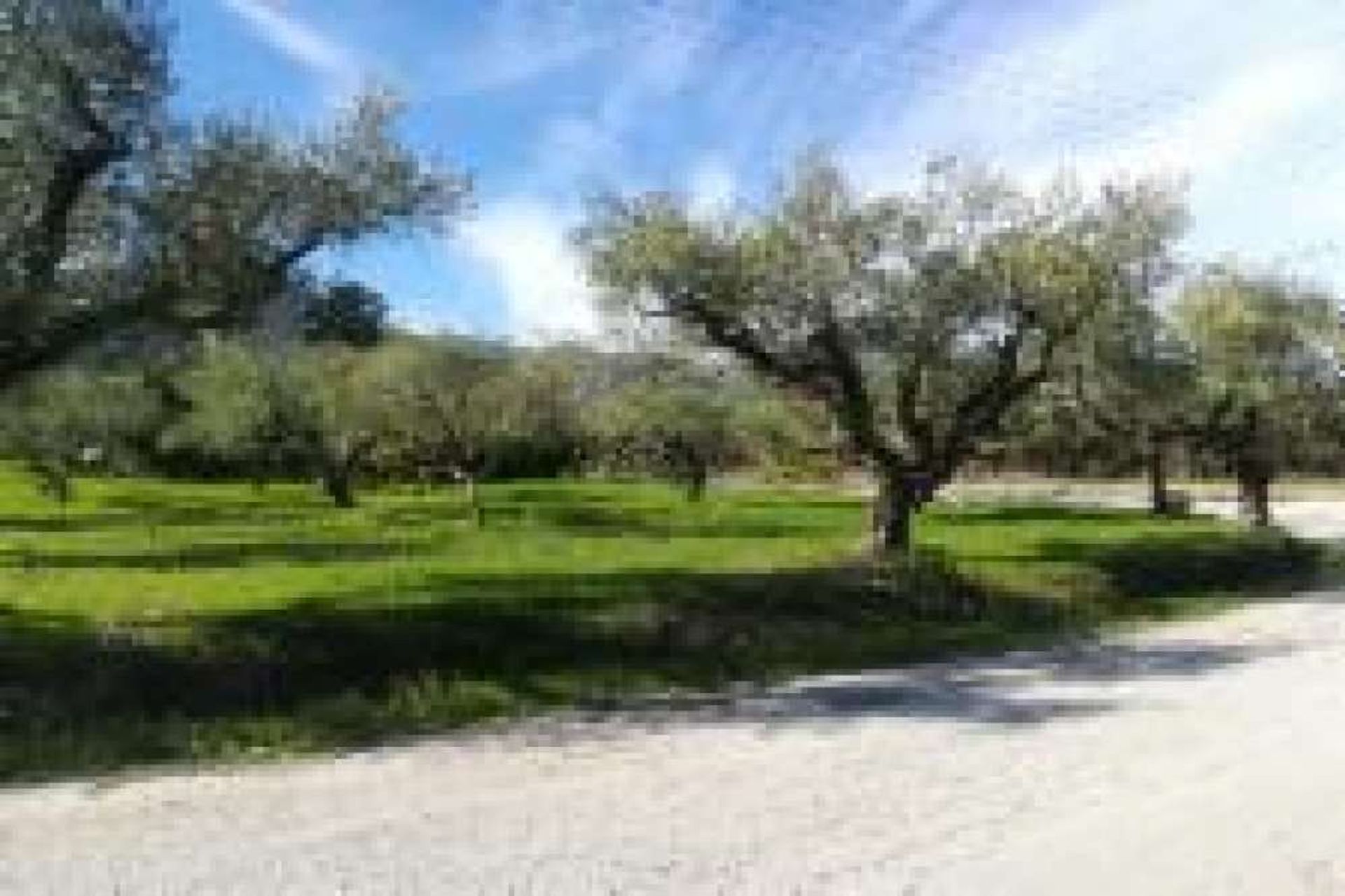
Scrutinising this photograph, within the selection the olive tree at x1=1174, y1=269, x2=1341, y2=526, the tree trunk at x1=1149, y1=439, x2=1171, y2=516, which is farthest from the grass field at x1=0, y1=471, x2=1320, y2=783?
the tree trunk at x1=1149, y1=439, x2=1171, y2=516

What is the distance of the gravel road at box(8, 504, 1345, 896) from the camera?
51.5 ft

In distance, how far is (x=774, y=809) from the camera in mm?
18406

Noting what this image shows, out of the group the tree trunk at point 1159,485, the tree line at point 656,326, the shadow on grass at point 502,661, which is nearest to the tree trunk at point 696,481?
the tree line at point 656,326

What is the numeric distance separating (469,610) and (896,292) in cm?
1680

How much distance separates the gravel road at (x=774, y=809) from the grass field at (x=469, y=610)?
267 centimetres

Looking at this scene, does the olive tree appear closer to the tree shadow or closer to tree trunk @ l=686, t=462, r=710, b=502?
the tree shadow

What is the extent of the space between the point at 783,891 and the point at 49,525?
57.7 meters

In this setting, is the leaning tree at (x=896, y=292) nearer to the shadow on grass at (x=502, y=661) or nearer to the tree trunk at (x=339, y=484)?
the shadow on grass at (x=502, y=661)

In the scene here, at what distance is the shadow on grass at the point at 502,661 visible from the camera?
24.1 metres

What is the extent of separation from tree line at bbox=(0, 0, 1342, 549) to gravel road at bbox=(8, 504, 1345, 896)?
9075 mm

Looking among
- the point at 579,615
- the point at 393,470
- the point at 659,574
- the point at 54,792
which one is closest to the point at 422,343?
the point at 393,470

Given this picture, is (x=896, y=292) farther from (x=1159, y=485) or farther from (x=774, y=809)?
(x=1159, y=485)

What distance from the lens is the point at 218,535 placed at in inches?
2324

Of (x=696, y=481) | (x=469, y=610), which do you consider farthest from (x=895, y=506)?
(x=696, y=481)
